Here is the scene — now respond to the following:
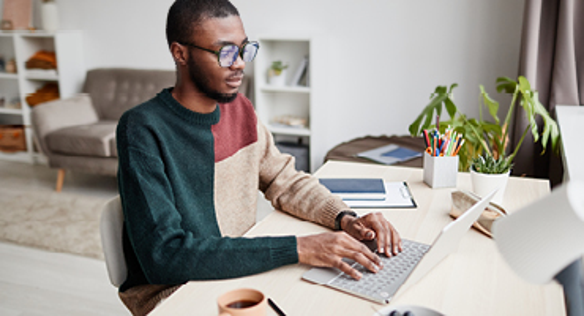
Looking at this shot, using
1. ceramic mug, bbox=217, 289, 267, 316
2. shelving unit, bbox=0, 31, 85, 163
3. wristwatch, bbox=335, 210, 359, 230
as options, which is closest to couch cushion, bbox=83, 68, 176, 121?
shelving unit, bbox=0, 31, 85, 163

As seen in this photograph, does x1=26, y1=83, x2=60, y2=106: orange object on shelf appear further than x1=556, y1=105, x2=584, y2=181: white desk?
Yes

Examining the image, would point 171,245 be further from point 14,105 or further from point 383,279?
point 14,105

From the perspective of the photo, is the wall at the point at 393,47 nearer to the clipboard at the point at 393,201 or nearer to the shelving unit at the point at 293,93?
the shelving unit at the point at 293,93

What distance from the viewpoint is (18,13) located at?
4410mm

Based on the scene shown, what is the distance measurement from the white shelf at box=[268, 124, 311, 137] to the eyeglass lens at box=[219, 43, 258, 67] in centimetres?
234

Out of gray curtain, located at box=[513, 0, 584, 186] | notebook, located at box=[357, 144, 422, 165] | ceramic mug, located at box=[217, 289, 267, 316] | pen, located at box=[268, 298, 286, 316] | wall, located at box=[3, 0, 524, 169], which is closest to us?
ceramic mug, located at box=[217, 289, 267, 316]

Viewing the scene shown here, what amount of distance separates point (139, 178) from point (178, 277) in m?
0.23

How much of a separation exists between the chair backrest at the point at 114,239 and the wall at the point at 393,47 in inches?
102

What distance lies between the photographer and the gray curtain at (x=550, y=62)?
104 inches

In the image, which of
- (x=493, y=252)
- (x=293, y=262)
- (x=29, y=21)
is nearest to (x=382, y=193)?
(x=493, y=252)

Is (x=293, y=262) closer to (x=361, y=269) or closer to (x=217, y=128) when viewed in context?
(x=361, y=269)

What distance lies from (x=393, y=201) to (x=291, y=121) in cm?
227

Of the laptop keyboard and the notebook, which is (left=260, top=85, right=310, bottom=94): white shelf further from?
the laptop keyboard

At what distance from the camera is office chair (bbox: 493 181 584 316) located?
1.70 feet
